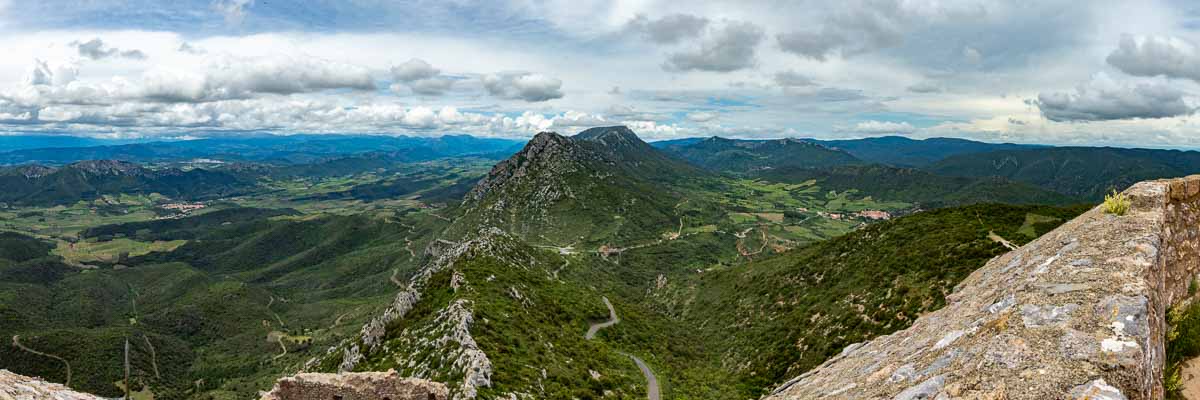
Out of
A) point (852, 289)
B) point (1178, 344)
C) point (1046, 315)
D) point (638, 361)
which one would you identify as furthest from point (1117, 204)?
point (638, 361)

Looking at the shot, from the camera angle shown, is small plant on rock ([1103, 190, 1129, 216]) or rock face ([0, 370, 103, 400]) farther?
rock face ([0, 370, 103, 400])

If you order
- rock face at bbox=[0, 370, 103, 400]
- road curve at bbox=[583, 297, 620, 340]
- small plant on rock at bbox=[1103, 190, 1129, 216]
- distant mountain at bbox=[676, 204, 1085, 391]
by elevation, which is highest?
small plant on rock at bbox=[1103, 190, 1129, 216]

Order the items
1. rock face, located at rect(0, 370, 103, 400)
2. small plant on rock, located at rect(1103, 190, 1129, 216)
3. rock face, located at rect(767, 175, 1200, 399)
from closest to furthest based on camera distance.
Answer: rock face, located at rect(767, 175, 1200, 399) < small plant on rock, located at rect(1103, 190, 1129, 216) < rock face, located at rect(0, 370, 103, 400)

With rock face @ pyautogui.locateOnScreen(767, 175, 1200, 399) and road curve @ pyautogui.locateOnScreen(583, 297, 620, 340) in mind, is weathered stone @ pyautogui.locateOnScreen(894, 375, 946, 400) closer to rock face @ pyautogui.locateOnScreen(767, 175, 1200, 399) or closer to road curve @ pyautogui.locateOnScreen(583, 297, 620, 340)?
rock face @ pyautogui.locateOnScreen(767, 175, 1200, 399)

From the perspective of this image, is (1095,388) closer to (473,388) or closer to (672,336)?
(473,388)

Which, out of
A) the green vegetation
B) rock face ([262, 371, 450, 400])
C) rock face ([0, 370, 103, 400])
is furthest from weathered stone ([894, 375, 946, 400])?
rock face ([262, 371, 450, 400])

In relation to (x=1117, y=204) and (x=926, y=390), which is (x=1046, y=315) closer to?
(x=926, y=390)

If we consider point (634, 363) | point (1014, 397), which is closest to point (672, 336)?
point (634, 363)
